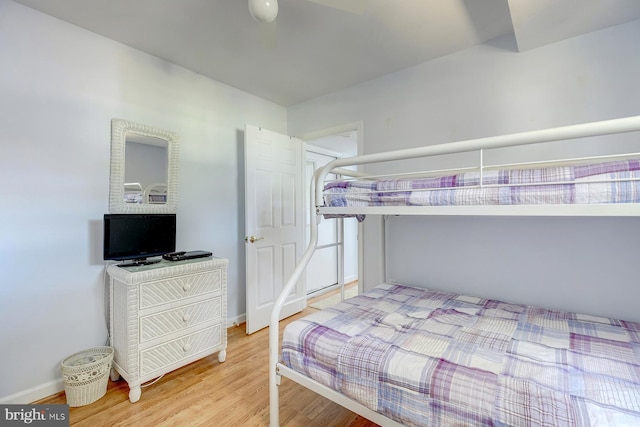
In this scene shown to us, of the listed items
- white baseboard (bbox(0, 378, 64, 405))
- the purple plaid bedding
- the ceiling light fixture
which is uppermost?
the ceiling light fixture

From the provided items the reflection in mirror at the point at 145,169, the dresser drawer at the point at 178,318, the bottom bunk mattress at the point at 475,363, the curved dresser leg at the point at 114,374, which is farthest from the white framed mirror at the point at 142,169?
the bottom bunk mattress at the point at 475,363

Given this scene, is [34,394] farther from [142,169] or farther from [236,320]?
[142,169]

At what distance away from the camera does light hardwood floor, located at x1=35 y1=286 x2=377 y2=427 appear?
158 cm

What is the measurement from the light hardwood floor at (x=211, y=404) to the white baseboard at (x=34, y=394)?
39 millimetres

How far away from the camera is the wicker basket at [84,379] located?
1.67 m

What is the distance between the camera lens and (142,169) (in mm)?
2234

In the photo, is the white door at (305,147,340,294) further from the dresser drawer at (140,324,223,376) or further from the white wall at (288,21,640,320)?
the dresser drawer at (140,324,223,376)

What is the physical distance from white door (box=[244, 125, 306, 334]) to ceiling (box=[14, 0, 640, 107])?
732 millimetres

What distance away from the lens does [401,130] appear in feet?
8.33

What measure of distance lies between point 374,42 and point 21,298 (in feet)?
9.42

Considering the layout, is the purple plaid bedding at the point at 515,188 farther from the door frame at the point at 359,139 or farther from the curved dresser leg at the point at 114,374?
the curved dresser leg at the point at 114,374

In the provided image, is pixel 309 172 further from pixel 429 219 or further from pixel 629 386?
pixel 629 386

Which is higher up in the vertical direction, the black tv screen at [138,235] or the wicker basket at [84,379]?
the black tv screen at [138,235]

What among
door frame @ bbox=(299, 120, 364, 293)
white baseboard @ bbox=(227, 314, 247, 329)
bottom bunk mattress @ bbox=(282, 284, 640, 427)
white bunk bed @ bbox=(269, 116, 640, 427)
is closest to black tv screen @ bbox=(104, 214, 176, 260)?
white baseboard @ bbox=(227, 314, 247, 329)
